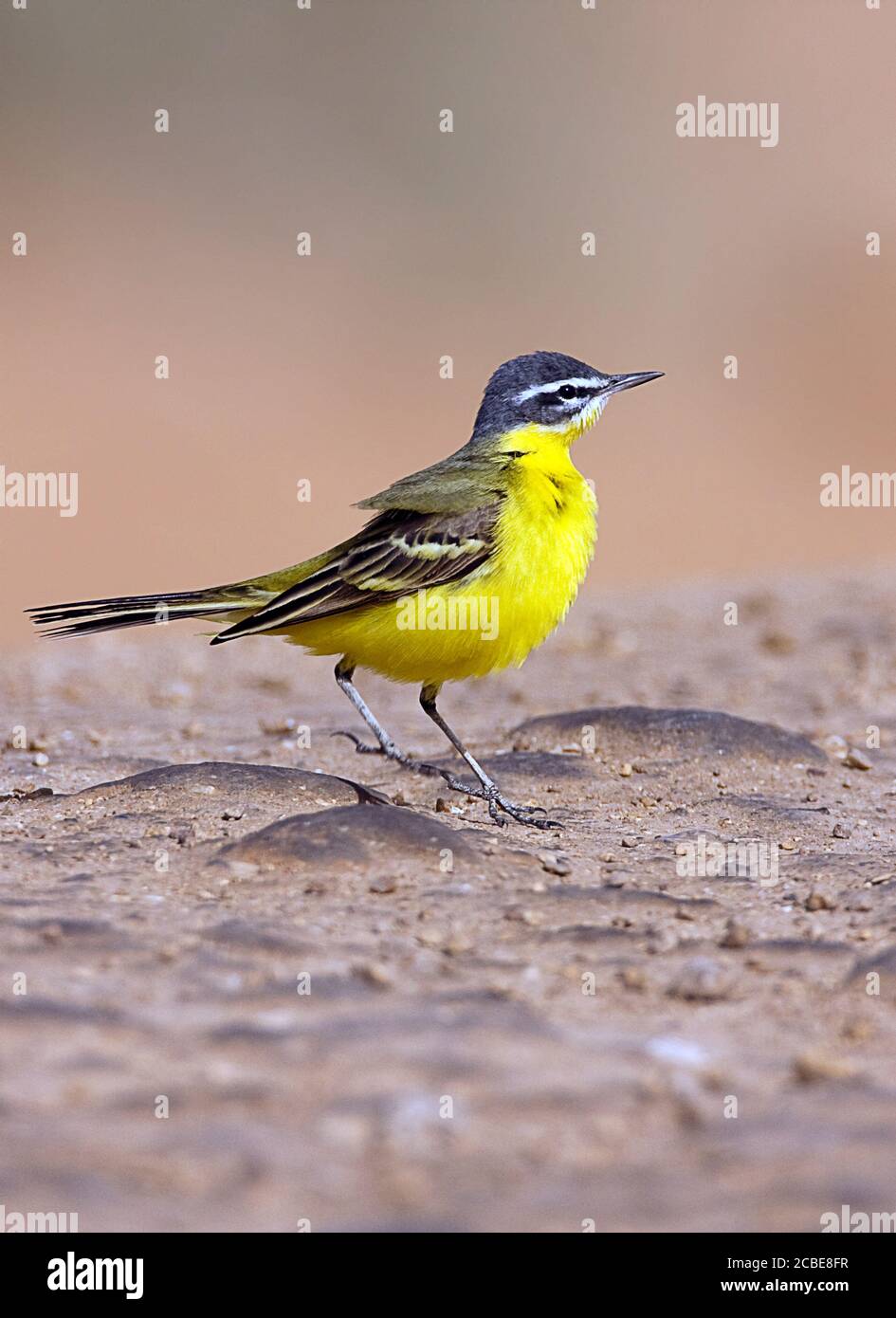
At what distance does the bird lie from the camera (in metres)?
6.72

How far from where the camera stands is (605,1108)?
348 cm

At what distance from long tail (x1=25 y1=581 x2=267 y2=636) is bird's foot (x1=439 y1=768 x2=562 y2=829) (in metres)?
1.19

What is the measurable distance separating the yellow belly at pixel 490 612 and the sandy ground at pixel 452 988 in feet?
2.00

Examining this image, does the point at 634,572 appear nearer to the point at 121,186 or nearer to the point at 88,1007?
the point at 88,1007

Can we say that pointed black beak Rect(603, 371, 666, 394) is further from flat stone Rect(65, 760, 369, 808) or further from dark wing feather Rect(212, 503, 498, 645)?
flat stone Rect(65, 760, 369, 808)

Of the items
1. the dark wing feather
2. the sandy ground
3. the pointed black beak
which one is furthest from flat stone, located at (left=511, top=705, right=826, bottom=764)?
the pointed black beak

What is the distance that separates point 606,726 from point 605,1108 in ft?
14.1

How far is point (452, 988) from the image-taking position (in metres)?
4.16

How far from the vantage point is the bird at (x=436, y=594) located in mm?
6719

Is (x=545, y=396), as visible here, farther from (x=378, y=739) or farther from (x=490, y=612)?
(x=378, y=739)

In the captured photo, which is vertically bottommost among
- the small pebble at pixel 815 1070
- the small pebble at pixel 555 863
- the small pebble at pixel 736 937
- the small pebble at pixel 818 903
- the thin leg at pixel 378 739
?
the small pebble at pixel 815 1070

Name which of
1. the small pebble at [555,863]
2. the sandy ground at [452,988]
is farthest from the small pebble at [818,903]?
the small pebble at [555,863]

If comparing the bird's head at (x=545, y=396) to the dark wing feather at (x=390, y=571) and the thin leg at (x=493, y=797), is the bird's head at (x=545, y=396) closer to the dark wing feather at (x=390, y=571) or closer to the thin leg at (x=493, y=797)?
the dark wing feather at (x=390, y=571)

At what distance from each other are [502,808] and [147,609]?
173 cm
